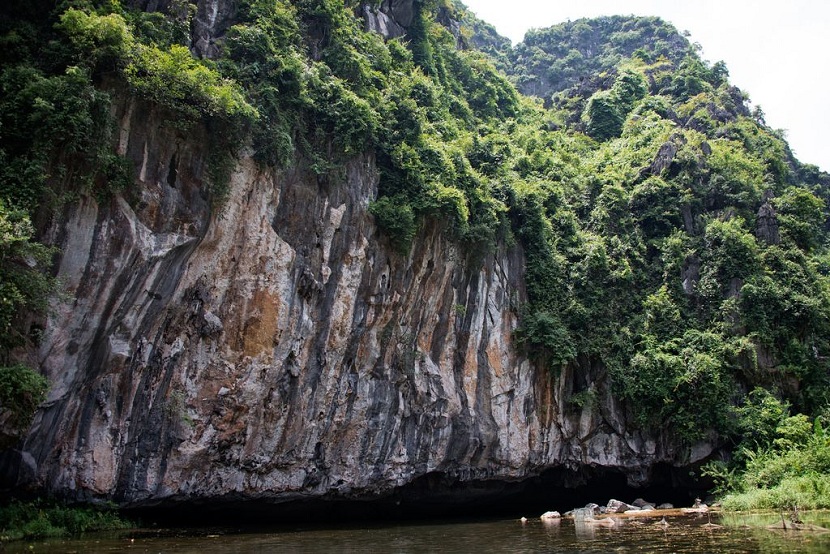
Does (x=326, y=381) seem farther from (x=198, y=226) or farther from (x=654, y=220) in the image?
(x=654, y=220)

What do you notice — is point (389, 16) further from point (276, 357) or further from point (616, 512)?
point (616, 512)

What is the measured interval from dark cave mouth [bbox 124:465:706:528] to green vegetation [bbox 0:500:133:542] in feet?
6.53

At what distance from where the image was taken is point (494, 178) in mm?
23250

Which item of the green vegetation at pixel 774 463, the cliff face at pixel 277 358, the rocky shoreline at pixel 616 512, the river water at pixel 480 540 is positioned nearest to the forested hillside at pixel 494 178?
the green vegetation at pixel 774 463

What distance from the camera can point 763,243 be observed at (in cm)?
2498

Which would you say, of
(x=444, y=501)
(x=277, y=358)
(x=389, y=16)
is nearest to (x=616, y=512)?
(x=444, y=501)

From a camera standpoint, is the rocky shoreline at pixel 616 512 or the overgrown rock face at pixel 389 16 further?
the overgrown rock face at pixel 389 16

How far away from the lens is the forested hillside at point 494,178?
11.5m

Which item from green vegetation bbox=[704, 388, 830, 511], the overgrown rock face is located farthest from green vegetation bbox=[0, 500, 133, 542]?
the overgrown rock face

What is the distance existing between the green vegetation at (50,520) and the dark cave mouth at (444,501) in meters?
1.99

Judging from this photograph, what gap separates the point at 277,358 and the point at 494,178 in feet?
39.2

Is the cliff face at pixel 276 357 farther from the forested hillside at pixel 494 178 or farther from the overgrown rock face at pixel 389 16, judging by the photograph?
the overgrown rock face at pixel 389 16

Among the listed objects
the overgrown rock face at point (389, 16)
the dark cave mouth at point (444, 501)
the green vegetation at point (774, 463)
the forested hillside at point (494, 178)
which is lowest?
the dark cave mouth at point (444, 501)

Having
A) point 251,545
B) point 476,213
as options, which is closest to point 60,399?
point 251,545
